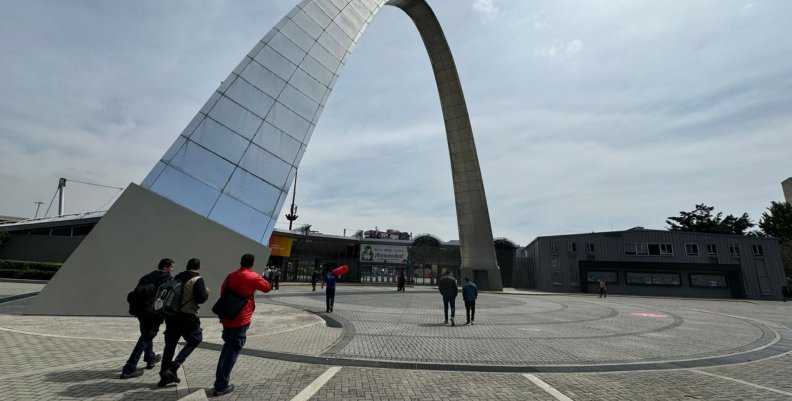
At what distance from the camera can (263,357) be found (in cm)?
641

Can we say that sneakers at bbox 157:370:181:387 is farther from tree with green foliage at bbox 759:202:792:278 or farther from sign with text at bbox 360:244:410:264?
tree with green foliage at bbox 759:202:792:278

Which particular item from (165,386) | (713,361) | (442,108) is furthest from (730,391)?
(442,108)

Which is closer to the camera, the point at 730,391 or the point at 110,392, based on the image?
the point at 110,392

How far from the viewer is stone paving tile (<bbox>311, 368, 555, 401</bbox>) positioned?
15.4ft

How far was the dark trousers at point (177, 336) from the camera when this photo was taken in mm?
4664

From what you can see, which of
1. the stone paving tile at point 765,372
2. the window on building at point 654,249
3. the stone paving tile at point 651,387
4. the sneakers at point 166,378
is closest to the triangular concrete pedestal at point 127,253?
the sneakers at point 166,378

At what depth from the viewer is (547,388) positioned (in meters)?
5.23

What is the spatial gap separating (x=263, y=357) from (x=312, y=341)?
5.54ft

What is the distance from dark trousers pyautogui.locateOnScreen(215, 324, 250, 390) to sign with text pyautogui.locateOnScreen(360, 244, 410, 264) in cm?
3679

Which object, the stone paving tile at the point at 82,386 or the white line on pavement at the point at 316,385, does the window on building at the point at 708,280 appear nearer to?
the white line on pavement at the point at 316,385

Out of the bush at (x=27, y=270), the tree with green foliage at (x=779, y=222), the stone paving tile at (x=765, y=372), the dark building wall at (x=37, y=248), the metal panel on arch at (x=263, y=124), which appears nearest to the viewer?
the stone paving tile at (x=765, y=372)

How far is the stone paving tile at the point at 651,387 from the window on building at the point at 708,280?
38.1m

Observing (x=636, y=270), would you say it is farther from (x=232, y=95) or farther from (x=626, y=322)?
(x=232, y=95)

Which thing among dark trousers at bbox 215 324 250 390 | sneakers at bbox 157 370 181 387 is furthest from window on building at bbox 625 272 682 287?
sneakers at bbox 157 370 181 387
